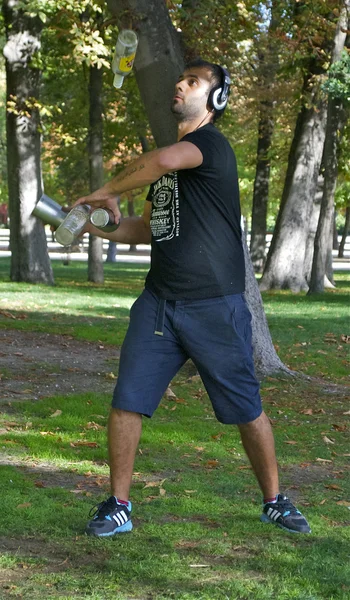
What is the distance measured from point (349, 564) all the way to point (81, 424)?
11.6 feet

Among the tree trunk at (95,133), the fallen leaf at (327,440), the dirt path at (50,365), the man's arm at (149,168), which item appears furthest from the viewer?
the tree trunk at (95,133)

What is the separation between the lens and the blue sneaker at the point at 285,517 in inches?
202

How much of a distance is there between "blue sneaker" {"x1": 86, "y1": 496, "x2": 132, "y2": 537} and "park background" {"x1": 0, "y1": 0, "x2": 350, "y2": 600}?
0.22ft

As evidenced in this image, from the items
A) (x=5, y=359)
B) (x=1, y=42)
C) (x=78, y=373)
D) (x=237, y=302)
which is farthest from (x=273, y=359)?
(x=1, y=42)

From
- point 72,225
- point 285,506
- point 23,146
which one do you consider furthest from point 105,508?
point 23,146

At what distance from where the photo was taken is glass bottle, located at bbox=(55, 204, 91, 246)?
4.82m

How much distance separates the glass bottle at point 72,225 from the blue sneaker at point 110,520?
1.24 meters

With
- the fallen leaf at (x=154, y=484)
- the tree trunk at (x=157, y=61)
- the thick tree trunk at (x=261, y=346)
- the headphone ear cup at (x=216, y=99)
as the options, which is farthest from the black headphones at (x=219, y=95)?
the thick tree trunk at (x=261, y=346)

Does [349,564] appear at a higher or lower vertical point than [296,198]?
lower

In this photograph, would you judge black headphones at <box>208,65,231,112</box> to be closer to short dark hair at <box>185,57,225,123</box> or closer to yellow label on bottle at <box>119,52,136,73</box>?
short dark hair at <box>185,57,225,123</box>

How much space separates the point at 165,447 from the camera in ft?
24.0

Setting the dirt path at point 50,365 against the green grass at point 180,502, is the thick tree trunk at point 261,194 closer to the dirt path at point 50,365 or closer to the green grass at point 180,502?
the dirt path at point 50,365

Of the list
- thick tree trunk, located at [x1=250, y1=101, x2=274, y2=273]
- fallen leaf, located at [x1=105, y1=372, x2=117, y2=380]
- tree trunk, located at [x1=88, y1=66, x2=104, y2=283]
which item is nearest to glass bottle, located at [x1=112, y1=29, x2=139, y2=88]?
fallen leaf, located at [x1=105, y1=372, x2=117, y2=380]

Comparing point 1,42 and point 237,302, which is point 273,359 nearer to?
point 237,302
